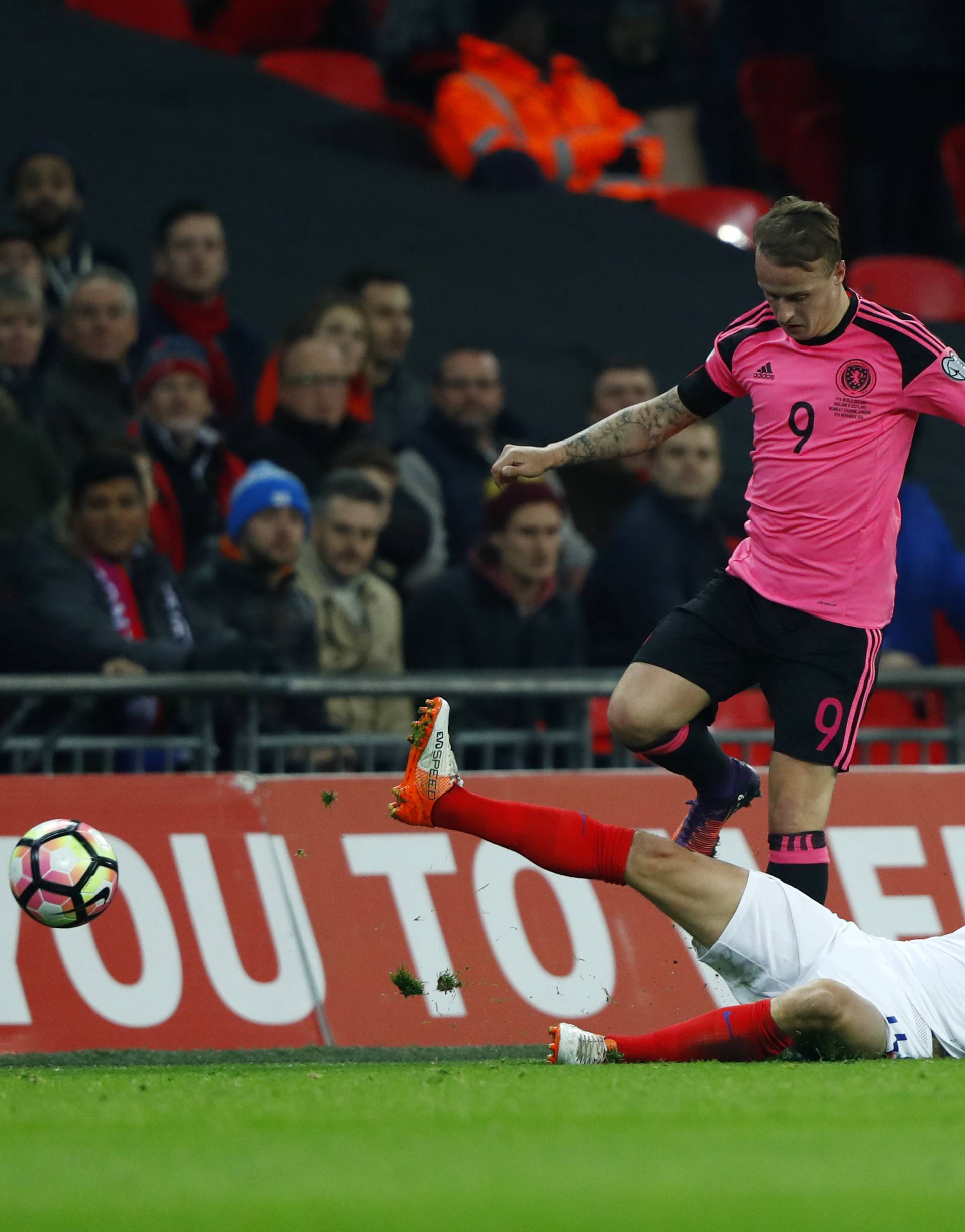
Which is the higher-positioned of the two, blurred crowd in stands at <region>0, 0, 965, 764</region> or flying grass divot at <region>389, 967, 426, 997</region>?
blurred crowd in stands at <region>0, 0, 965, 764</region>

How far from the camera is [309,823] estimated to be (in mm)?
7277

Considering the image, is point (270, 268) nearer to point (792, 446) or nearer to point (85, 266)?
point (85, 266)

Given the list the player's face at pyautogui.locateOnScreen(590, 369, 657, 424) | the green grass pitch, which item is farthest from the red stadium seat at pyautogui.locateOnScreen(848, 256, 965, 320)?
the green grass pitch

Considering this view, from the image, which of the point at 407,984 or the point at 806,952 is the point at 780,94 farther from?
the point at 806,952

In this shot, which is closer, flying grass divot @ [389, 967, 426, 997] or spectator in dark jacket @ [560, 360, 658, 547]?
flying grass divot @ [389, 967, 426, 997]

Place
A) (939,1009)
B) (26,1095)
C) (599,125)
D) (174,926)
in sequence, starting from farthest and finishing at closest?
(599,125) < (174,926) < (939,1009) < (26,1095)

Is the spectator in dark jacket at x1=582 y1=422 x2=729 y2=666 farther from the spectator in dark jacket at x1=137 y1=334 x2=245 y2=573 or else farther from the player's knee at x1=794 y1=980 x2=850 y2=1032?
the player's knee at x1=794 y1=980 x2=850 y2=1032

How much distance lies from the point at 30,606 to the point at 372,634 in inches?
59.2

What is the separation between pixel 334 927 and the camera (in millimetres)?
7203

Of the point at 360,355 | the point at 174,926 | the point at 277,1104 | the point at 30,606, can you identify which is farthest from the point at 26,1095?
the point at 360,355

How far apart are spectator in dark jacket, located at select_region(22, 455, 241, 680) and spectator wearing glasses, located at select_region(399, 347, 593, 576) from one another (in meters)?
1.88

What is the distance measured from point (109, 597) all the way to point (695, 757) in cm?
287

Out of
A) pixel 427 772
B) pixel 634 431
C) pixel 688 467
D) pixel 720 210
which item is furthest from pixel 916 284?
pixel 427 772

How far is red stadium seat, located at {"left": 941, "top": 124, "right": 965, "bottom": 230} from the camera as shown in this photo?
15414mm
